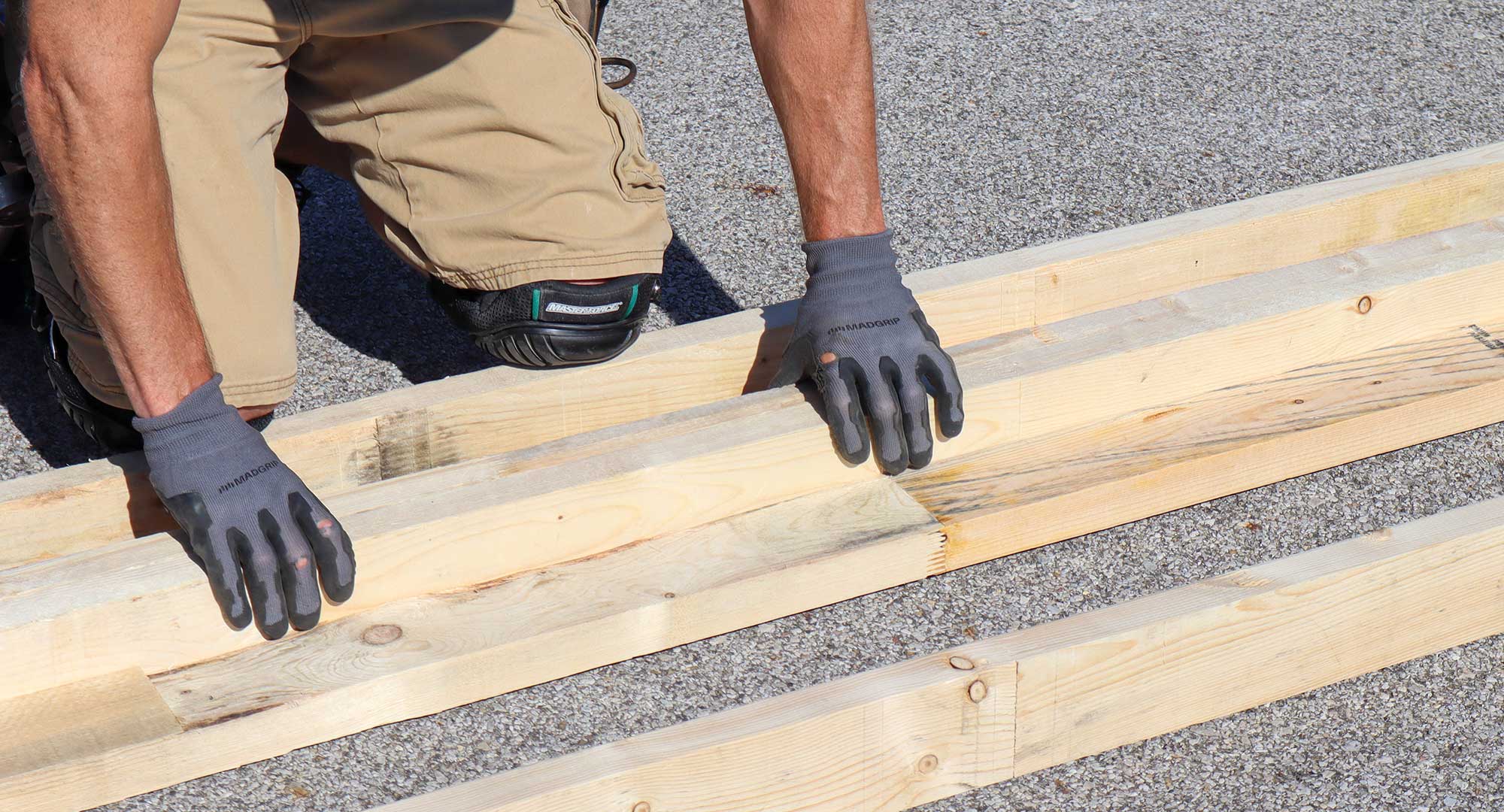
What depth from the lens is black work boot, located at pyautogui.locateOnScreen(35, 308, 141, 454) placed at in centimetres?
198

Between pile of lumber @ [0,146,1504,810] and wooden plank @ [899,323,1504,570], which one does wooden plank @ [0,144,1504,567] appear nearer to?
pile of lumber @ [0,146,1504,810]

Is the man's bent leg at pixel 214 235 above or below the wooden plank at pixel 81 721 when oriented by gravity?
above

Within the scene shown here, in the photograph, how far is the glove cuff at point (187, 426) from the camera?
152cm

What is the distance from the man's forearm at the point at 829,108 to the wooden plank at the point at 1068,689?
2.22 ft

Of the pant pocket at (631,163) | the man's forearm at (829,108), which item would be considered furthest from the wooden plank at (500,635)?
the pant pocket at (631,163)

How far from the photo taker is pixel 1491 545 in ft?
5.24

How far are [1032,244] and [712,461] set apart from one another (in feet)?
3.97

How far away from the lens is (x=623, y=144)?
2.14 metres

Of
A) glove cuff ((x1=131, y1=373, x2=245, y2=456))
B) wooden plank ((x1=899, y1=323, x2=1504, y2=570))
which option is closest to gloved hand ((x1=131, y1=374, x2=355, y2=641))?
glove cuff ((x1=131, y1=373, x2=245, y2=456))

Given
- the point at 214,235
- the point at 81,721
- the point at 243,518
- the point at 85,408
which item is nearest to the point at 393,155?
Result: the point at 214,235

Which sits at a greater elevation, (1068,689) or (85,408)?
(1068,689)

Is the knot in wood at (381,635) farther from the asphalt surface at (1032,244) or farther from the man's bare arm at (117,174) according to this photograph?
the man's bare arm at (117,174)

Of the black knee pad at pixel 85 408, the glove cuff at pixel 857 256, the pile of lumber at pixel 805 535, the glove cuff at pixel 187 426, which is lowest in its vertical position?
the black knee pad at pixel 85 408

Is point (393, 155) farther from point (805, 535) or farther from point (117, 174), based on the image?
point (805, 535)
